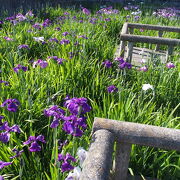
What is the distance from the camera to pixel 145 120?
6.23 ft

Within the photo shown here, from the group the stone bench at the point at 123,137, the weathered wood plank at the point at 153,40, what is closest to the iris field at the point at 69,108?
the stone bench at the point at 123,137

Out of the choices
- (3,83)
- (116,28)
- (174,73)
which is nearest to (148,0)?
(116,28)

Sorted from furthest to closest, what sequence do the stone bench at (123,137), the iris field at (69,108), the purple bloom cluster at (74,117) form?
the iris field at (69,108) < the purple bloom cluster at (74,117) < the stone bench at (123,137)

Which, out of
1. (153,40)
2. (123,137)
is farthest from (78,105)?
(153,40)

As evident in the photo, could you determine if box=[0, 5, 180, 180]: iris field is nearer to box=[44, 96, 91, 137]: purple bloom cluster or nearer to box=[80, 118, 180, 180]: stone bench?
box=[44, 96, 91, 137]: purple bloom cluster

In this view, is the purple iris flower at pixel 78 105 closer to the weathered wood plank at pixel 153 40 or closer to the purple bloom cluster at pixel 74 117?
the purple bloom cluster at pixel 74 117

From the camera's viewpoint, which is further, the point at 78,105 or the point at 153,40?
the point at 153,40

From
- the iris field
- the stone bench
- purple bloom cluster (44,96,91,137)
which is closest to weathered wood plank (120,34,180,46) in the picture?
the iris field

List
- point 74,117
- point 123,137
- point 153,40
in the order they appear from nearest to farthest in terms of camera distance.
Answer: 1. point 123,137
2. point 74,117
3. point 153,40

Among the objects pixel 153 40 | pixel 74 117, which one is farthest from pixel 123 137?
pixel 153 40

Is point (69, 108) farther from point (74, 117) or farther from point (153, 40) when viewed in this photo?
point (153, 40)

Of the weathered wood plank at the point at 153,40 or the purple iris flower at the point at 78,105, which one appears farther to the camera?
the weathered wood plank at the point at 153,40

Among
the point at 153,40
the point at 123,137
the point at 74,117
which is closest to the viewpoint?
the point at 123,137

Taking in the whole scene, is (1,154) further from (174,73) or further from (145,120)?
(174,73)
